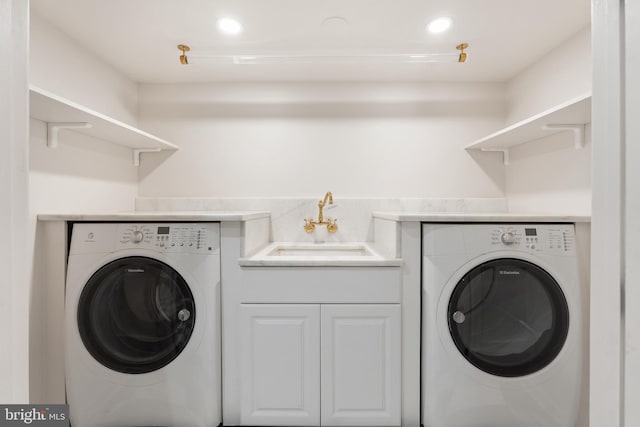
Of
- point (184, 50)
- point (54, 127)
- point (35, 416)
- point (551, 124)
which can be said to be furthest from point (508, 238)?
point (54, 127)

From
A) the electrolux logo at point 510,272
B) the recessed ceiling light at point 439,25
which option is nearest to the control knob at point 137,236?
the electrolux logo at point 510,272

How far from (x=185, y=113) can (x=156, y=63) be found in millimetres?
390

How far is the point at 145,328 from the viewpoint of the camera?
4.76 feet

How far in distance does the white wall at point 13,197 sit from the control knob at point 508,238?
169cm

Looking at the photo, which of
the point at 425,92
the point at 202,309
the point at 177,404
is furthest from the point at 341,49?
the point at 177,404

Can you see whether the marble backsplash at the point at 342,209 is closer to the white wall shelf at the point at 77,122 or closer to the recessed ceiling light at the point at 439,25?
the white wall shelf at the point at 77,122

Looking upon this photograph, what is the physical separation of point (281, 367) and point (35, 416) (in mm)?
885

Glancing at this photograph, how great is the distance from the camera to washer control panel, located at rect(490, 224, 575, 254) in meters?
1.44

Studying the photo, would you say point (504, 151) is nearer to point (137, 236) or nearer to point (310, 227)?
point (310, 227)

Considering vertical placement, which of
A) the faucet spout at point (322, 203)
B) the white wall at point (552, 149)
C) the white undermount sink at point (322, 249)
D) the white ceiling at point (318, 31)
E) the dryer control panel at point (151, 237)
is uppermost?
the white ceiling at point (318, 31)

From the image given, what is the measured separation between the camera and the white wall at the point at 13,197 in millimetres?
519

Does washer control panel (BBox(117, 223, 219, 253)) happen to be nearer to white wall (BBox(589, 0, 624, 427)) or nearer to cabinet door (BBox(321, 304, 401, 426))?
cabinet door (BBox(321, 304, 401, 426))

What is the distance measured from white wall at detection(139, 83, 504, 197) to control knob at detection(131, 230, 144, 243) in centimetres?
93

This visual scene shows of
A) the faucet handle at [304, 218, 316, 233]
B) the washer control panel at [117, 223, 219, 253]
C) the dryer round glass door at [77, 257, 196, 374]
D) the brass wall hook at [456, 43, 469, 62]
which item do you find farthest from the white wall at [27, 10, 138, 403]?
the brass wall hook at [456, 43, 469, 62]
